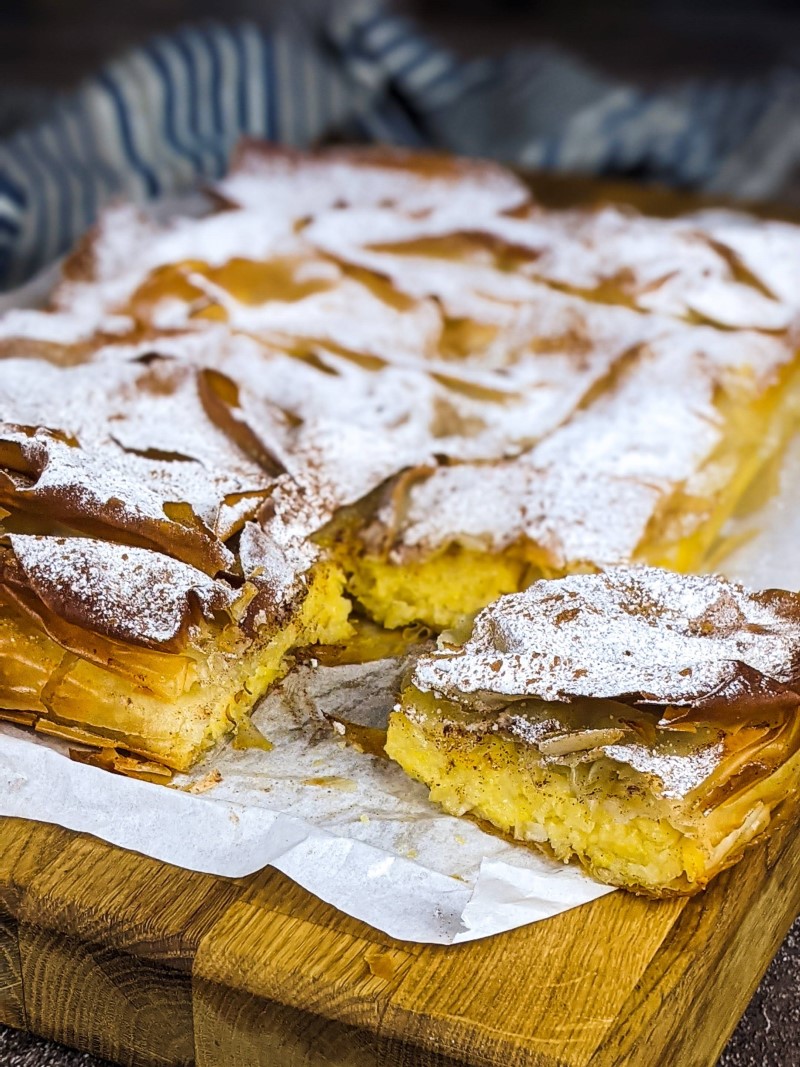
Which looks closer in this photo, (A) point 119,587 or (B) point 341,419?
(A) point 119,587

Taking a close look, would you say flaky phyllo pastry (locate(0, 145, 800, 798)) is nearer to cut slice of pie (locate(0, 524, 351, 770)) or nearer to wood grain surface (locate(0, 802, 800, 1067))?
cut slice of pie (locate(0, 524, 351, 770))

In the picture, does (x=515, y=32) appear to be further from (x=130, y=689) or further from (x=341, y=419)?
(x=130, y=689)

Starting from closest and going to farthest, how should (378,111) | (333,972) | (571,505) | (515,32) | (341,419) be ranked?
1. (333,972)
2. (571,505)
3. (341,419)
4. (378,111)
5. (515,32)

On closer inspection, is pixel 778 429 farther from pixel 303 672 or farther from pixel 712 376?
pixel 303 672

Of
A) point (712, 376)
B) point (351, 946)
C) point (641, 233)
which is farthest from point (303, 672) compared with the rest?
point (641, 233)

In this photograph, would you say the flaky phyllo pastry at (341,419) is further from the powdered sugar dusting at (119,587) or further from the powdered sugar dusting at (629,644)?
the powdered sugar dusting at (629,644)

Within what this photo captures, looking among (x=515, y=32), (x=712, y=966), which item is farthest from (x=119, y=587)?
(x=515, y=32)

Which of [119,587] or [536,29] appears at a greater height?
[119,587]
